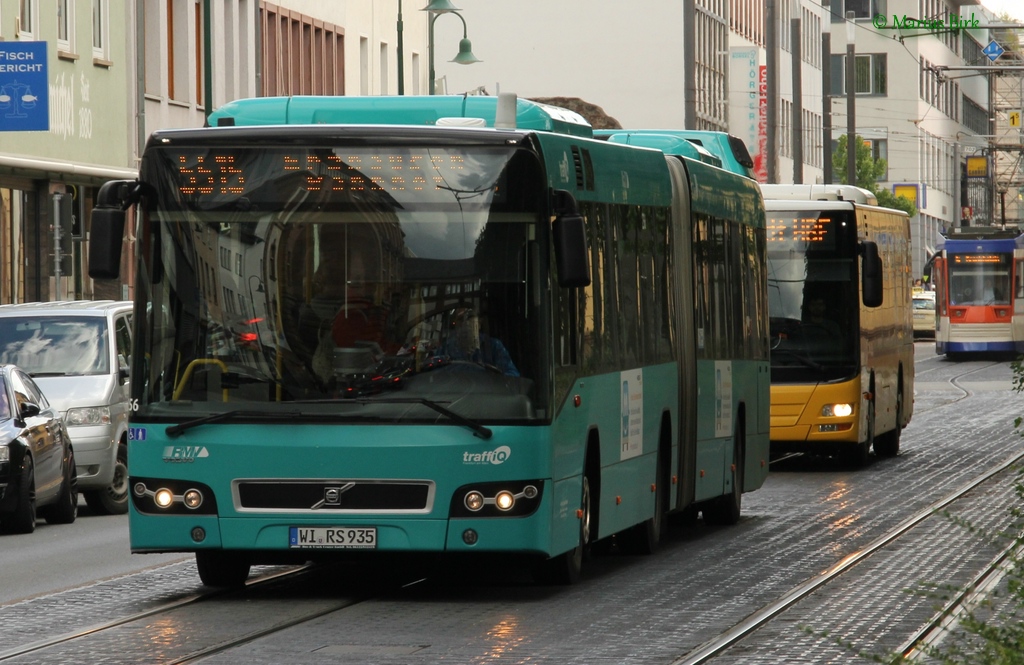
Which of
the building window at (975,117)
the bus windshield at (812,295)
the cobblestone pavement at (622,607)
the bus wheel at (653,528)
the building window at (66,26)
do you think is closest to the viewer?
the cobblestone pavement at (622,607)

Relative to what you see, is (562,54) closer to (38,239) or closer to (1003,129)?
(38,239)

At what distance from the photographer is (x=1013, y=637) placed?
8.16 metres

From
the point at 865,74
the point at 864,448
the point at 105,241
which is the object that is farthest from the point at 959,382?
the point at 865,74

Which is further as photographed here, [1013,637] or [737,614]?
[737,614]

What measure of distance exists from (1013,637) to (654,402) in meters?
7.28

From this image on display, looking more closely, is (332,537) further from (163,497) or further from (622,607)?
(622,607)

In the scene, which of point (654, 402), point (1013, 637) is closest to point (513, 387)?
point (654, 402)

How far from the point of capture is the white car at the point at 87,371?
2117cm

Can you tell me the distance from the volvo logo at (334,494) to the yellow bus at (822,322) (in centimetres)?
1301

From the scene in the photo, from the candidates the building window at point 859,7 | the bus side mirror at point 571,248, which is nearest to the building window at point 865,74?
the building window at point 859,7

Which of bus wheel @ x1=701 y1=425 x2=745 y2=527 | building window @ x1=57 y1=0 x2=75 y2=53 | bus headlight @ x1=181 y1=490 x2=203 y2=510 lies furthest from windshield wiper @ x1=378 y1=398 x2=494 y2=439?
building window @ x1=57 y1=0 x2=75 y2=53

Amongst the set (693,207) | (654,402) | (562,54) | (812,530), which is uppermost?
(562,54)

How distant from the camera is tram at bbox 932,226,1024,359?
204 ft

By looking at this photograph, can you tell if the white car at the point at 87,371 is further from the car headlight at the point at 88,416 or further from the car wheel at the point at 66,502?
the car wheel at the point at 66,502
